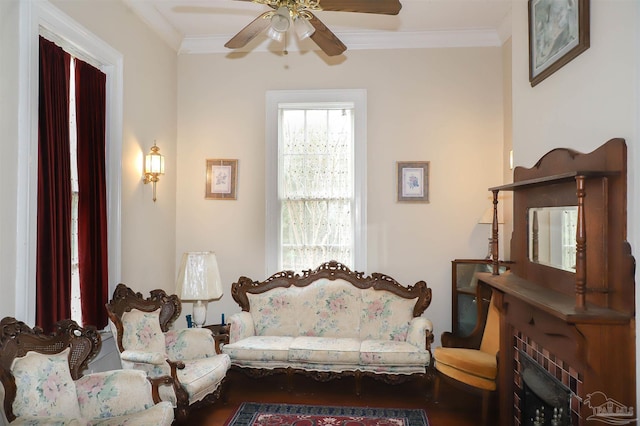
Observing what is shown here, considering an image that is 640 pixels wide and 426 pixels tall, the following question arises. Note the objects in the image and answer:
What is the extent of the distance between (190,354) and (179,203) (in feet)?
6.20

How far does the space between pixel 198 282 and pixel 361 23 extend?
294cm

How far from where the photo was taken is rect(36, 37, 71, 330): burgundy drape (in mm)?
2857

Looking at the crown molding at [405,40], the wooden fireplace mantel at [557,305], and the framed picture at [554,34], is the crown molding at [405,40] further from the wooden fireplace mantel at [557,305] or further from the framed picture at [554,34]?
A: the wooden fireplace mantel at [557,305]

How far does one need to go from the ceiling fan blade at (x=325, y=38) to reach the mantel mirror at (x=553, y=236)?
5.46 feet

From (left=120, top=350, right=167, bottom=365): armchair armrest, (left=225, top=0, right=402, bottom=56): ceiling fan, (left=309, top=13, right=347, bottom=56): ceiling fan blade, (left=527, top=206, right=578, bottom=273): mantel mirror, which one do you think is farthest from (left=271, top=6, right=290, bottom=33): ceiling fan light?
(left=120, top=350, right=167, bottom=365): armchair armrest

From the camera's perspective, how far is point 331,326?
173 inches

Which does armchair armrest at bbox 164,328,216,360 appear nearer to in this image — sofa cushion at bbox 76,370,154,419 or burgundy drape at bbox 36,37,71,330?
burgundy drape at bbox 36,37,71,330

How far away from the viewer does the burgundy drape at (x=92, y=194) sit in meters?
3.35

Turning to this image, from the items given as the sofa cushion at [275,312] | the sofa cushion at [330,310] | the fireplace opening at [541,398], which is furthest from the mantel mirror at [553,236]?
the sofa cushion at [275,312]

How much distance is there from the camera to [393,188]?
4.77 metres

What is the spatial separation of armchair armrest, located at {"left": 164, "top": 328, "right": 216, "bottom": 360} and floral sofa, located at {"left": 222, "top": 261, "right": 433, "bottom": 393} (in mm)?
299

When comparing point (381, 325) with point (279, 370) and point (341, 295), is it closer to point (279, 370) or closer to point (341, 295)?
point (341, 295)

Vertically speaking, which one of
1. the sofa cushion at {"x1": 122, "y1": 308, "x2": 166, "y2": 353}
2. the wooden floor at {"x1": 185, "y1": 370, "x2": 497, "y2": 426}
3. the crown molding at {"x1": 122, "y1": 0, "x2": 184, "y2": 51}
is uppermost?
the crown molding at {"x1": 122, "y1": 0, "x2": 184, "y2": 51}

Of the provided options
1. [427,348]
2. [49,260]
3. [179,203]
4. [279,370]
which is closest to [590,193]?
[427,348]
